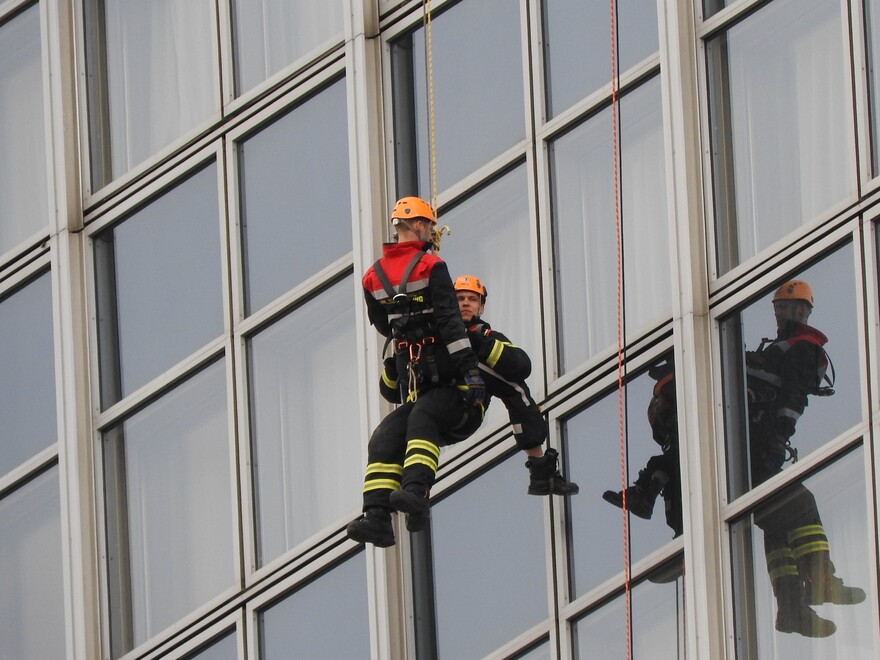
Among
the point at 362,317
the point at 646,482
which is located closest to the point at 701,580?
the point at 646,482

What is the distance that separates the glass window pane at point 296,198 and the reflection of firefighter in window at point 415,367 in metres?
1.91

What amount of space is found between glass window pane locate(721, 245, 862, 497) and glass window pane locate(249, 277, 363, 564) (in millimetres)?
2692

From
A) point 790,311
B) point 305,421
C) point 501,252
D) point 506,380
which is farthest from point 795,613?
point 305,421

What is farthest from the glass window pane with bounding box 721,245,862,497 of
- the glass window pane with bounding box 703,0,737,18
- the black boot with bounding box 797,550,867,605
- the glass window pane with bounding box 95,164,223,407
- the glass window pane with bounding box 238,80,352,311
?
the glass window pane with bounding box 95,164,223,407

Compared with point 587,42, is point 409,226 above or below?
below

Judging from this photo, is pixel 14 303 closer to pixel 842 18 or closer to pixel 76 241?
pixel 76 241

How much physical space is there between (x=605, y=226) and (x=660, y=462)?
1607 millimetres

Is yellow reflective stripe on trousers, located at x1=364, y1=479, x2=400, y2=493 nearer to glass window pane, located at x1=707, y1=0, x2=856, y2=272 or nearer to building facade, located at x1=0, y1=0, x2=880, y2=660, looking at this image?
building facade, located at x1=0, y1=0, x2=880, y2=660

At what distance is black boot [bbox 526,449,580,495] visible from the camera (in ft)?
52.3

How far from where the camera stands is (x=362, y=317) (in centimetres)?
1695

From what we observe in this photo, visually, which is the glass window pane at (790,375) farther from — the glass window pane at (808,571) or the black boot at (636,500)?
the black boot at (636,500)

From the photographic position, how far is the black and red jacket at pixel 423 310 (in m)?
15.1

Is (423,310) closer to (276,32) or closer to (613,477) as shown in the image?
(613,477)

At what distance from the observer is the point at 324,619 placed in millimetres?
17047
